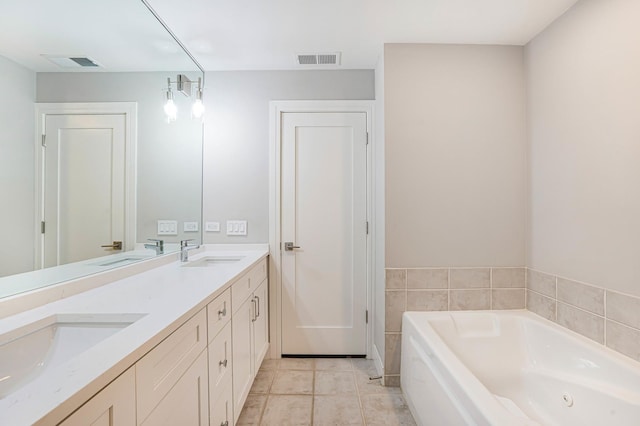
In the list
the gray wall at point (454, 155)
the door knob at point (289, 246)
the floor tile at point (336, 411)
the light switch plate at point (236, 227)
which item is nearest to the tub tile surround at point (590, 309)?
the gray wall at point (454, 155)

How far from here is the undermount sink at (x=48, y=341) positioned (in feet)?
2.89

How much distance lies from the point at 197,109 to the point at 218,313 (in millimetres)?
1784

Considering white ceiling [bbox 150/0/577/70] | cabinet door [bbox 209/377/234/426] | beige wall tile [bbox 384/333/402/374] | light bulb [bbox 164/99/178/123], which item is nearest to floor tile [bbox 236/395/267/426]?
cabinet door [bbox 209/377/234/426]

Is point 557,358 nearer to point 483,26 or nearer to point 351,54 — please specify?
point 483,26

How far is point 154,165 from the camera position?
6.91 ft

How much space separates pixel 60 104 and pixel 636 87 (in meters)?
2.56

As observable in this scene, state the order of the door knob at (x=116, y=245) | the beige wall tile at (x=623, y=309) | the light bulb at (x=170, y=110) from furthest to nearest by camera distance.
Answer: the light bulb at (x=170, y=110)
the door knob at (x=116, y=245)
the beige wall tile at (x=623, y=309)

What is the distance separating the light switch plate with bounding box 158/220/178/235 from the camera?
86.0 inches

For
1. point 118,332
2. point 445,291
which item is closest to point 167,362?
point 118,332

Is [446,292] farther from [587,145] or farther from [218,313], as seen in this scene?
[218,313]

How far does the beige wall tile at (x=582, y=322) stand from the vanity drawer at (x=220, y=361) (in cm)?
192

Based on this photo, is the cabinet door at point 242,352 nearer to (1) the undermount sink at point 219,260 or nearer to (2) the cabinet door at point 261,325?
(2) the cabinet door at point 261,325

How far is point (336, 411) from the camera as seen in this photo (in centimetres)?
196

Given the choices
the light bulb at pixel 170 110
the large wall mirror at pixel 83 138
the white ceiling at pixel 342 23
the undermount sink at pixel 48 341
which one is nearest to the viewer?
the undermount sink at pixel 48 341
